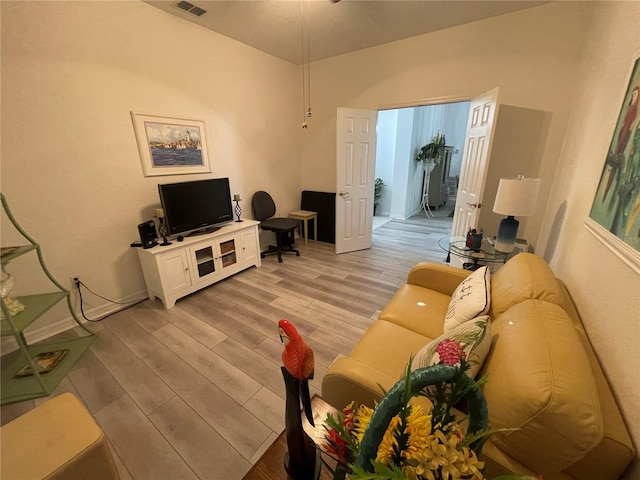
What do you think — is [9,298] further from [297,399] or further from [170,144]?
[297,399]

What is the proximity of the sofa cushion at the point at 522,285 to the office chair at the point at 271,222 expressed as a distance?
265 cm

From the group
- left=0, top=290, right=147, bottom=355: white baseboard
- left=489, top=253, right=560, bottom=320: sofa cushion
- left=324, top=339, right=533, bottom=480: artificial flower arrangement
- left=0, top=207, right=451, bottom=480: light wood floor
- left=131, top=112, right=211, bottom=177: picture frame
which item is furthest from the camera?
left=131, top=112, right=211, bottom=177: picture frame

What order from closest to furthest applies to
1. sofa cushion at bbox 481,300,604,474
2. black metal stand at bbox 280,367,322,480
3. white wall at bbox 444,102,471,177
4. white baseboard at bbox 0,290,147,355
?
1. sofa cushion at bbox 481,300,604,474
2. black metal stand at bbox 280,367,322,480
3. white baseboard at bbox 0,290,147,355
4. white wall at bbox 444,102,471,177

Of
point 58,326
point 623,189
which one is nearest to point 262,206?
point 58,326

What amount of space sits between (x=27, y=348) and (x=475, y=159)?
4.26 metres

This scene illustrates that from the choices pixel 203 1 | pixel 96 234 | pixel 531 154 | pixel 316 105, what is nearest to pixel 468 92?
pixel 531 154

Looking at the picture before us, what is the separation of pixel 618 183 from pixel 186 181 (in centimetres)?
334

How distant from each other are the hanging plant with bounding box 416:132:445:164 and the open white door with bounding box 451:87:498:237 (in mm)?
3103

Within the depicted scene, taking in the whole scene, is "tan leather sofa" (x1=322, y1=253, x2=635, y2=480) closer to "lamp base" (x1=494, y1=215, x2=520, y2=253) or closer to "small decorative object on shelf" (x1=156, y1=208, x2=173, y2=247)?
"lamp base" (x1=494, y1=215, x2=520, y2=253)

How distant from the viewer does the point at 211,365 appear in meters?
1.90

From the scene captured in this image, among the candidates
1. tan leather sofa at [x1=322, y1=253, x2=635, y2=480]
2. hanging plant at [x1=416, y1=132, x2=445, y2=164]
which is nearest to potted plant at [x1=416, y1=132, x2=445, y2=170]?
hanging plant at [x1=416, y1=132, x2=445, y2=164]

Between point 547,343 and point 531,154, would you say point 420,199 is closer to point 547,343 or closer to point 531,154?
point 531,154

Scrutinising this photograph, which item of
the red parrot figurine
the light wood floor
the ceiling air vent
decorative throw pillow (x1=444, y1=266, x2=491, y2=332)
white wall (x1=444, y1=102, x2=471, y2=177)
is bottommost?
the light wood floor

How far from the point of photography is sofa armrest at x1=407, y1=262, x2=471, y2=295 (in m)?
1.92
